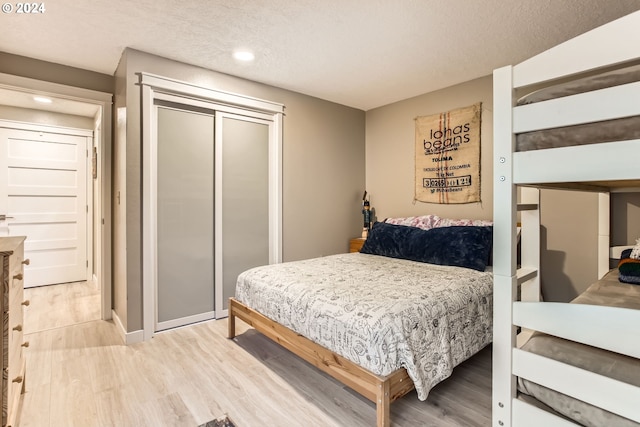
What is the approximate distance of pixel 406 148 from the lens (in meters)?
3.91

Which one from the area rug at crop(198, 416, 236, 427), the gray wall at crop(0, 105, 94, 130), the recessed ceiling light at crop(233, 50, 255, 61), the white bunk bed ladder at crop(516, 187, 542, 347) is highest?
the recessed ceiling light at crop(233, 50, 255, 61)

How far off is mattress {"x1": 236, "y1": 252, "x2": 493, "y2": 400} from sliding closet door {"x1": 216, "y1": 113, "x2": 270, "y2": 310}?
0.71 m

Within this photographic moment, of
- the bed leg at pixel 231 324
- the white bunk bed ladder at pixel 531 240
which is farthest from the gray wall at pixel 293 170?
the white bunk bed ladder at pixel 531 240

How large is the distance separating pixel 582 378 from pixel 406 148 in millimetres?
3244

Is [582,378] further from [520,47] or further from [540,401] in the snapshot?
[520,47]

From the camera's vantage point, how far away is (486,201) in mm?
3250

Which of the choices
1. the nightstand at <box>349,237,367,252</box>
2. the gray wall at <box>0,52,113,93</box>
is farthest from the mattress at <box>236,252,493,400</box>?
the gray wall at <box>0,52,113,93</box>

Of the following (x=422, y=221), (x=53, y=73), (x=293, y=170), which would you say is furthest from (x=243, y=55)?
(x=422, y=221)

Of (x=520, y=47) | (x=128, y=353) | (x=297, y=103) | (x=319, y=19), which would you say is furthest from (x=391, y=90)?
(x=128, y=353)

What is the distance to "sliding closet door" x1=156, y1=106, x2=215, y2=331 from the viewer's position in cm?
284

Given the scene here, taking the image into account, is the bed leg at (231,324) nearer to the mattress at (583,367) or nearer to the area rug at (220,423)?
the area rug at (220,423)

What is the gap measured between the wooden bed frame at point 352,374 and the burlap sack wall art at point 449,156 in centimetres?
238

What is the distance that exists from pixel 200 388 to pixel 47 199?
3.93 m
